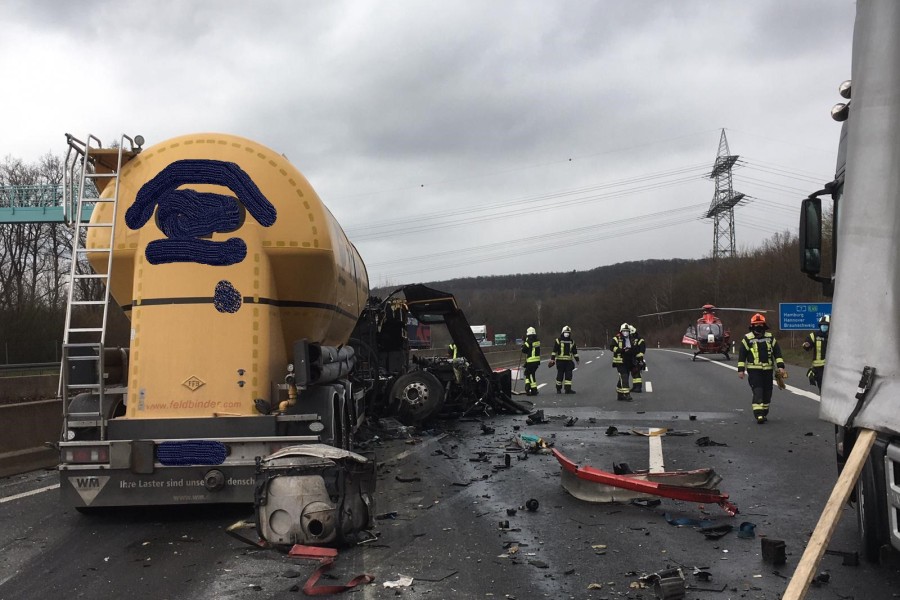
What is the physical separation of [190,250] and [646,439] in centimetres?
757

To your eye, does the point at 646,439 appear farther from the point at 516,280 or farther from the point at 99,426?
the point at 516,280

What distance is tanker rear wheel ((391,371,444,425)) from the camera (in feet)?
44.1

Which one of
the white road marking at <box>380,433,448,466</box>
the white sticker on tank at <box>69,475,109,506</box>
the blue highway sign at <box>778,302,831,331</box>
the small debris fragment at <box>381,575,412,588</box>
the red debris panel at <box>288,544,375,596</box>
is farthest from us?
the blue highway sign at <box>778,302,831,331</box>

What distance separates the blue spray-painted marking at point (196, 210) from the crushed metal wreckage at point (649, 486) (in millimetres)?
3818

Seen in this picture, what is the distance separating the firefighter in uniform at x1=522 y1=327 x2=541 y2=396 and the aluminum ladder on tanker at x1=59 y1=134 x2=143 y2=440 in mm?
14019

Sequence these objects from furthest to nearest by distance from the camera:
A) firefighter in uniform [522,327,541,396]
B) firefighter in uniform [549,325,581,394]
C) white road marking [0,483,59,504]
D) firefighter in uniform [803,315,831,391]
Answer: firefighter in uniform [549,325,581,394]
firefighter in uniform [522,327,541,396]
firefighter in uniform [803,315,831,391]
white road marking [0,483,59,504]

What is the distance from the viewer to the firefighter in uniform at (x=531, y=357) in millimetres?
20641

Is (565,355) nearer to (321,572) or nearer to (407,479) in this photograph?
(407,479)

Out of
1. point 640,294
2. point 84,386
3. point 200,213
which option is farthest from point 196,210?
point 640,294

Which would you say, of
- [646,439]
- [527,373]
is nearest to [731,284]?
[527,373]

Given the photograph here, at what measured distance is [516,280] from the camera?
356 feet

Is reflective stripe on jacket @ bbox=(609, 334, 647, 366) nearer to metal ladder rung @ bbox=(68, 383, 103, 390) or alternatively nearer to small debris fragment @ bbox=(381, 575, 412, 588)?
metal ladder rung @ bbox=(68, 383, 103, 390)

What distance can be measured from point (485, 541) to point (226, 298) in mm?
3088

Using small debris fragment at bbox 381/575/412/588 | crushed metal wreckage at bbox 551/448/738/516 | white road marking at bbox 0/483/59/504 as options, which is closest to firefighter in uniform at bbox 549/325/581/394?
crushed metal wreckage at bbox 551/448/738/516
